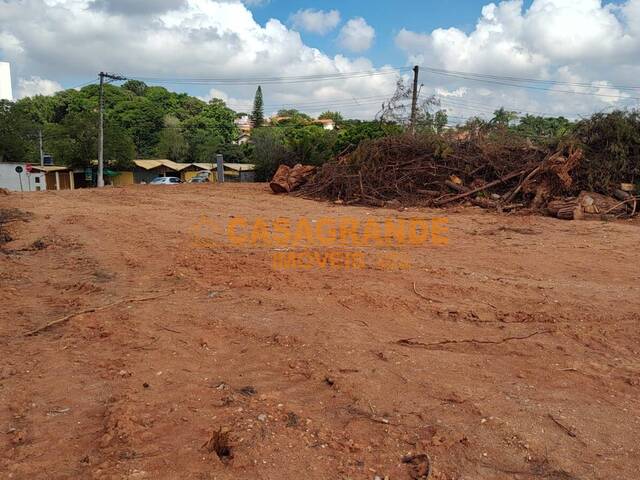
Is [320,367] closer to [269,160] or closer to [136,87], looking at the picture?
[269,160]

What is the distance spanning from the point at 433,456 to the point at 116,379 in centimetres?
206

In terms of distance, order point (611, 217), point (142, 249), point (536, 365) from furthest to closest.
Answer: point (611, 217) → point (142, 249) → point (536, 365)

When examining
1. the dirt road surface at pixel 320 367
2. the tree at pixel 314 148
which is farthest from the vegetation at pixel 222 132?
the dirt road surface at pixel 320 367

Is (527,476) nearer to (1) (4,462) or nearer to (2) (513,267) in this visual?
(1) (4,462)

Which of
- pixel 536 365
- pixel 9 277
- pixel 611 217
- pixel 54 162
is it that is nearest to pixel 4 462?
pixel 536 365

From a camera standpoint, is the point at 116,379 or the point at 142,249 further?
the point at 142,249

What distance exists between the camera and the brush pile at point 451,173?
39.6 ft

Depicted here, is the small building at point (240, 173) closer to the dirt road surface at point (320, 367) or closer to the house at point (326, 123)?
the dirt road surface at point (320, 367)

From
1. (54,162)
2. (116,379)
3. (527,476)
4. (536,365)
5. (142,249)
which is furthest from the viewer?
(54,162)

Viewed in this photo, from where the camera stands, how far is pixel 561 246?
7387 millimetres

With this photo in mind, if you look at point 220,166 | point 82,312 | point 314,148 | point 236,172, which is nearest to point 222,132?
point 236,172

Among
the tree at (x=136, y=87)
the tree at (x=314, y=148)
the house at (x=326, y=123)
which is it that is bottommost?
the tree at (x=314, y=148)

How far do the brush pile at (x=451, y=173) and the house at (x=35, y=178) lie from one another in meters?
25.2

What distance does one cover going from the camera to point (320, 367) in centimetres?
327
